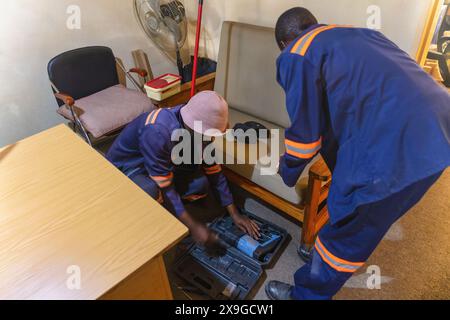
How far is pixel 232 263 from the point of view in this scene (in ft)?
5.21

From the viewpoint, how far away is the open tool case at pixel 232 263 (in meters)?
1.50

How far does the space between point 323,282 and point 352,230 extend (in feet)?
0.95

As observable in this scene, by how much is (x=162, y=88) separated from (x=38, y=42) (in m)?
0.96

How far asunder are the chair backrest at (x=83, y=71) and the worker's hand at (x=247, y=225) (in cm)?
145

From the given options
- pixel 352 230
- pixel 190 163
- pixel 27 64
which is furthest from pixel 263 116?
pixel 27 64

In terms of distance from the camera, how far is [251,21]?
231 centimetres

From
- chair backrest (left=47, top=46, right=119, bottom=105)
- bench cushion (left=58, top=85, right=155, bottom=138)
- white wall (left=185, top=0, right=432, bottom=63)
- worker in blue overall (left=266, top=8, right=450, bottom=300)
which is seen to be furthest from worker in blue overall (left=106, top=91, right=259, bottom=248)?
white wall (left=185, top=0, right=432, bottom=63)

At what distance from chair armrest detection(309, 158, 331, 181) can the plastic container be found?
3.69 feet

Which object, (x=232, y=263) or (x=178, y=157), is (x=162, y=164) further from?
(x=232, y=263)

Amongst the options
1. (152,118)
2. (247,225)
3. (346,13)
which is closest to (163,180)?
(152,118)

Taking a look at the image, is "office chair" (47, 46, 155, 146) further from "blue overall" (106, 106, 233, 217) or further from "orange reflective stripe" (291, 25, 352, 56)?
"orange reflective stripe" (291, 25, 352, 56)

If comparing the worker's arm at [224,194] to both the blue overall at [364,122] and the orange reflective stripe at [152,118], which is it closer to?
the orange reflective stripe at [152,118]

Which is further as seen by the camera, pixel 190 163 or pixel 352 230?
pixel 190 163
